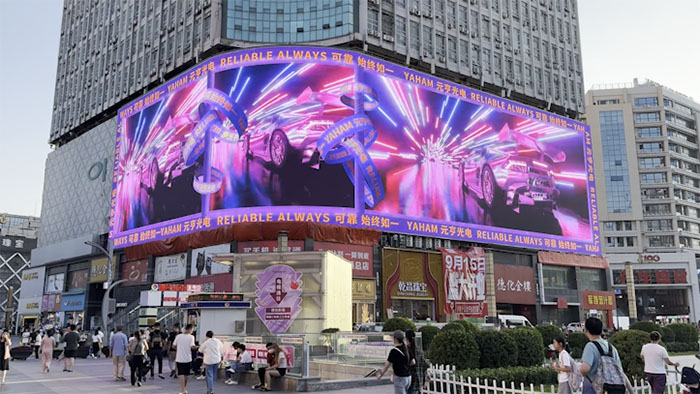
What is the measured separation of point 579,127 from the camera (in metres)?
58.7

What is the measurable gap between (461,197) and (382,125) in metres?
9.00

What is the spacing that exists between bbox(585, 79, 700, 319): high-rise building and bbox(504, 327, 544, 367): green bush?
79.9m

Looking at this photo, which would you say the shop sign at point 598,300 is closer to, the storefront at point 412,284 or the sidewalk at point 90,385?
the storefront at point 412,284

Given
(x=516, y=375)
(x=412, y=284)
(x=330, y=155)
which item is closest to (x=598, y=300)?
(x=412, y=284)

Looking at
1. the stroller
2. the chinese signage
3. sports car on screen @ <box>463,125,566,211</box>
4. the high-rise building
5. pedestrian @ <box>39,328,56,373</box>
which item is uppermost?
the high-rise building

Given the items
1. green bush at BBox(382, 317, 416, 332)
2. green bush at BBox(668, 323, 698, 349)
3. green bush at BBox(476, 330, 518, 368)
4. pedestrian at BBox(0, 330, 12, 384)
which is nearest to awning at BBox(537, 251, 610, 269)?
green bush at BBox(668, 323, 698, 349)

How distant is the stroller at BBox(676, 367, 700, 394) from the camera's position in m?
10.8

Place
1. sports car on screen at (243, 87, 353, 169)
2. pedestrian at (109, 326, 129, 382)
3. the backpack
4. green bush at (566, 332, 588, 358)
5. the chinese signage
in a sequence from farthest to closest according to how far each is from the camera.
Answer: the chinese signage → sports car on screen at (243, 87, 353, 169) → green bush at (566, 332, 588, 358) → pedestrian at (109, 326, 129, 382) → the backpack

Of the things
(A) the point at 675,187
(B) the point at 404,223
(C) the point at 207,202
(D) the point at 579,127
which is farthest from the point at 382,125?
(A) the point at 675,187

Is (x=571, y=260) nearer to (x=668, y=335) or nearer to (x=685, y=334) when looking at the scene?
(x=685, y=334)

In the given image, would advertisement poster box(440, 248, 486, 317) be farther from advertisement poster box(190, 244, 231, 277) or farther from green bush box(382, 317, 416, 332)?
green bush box(382, 317, 416, 332)

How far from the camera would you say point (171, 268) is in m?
47.7

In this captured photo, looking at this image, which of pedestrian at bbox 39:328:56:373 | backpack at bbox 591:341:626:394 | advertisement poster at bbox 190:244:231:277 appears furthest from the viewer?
advertisement poster at bbox 190:244:231:277

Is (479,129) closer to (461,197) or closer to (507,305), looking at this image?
(461,197)
